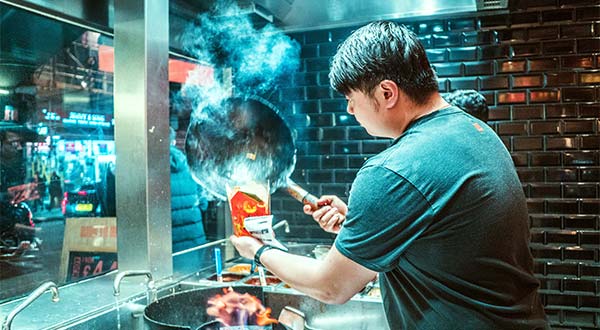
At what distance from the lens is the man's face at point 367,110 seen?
135cm

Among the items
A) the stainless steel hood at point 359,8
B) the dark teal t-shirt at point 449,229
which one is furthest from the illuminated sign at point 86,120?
the dark teal t-shirt at point 449,229

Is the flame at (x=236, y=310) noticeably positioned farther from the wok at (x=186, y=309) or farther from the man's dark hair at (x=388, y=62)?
the man's dark hair at (x=388, y=62)

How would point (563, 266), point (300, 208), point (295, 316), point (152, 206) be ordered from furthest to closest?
1. point (300, 208)
2. point (563, 266)
3. point (152, 206)
4. point (295, 316)

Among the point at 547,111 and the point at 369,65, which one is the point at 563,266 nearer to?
the point at 547,111

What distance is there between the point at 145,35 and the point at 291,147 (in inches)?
36.2

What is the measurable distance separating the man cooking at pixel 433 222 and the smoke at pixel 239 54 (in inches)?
77.3

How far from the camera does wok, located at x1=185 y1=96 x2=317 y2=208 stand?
7.76 ft

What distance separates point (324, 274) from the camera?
1.30 metres

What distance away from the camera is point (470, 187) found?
1126 millimetres

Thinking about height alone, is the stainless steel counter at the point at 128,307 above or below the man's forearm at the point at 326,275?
below

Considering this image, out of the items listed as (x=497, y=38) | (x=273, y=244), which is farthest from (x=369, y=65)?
(x=497, y=38)

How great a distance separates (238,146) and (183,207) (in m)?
1.83

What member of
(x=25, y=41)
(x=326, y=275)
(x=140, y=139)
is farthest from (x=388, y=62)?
(x=25, y=41)

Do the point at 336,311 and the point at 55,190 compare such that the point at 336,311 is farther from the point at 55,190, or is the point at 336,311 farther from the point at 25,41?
the point at 55,190
